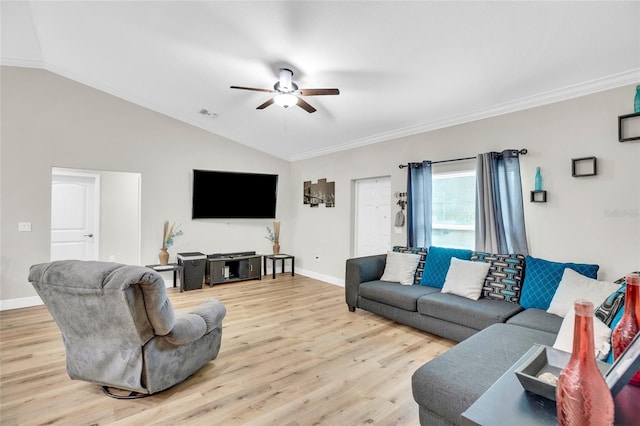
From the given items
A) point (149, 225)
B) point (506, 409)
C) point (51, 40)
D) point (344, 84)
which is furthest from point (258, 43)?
point (149, 225)

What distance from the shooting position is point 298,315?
401cm

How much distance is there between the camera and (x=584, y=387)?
676 millimetres

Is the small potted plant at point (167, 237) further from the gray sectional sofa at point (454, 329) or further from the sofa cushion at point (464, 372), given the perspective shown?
the sofa cushion at point (464, 372)

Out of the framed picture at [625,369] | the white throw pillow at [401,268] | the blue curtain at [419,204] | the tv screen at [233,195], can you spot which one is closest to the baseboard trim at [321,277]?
the tv screen at [233,195]

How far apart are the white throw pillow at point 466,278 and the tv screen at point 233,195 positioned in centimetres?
409

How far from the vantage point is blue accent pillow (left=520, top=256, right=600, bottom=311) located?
276cm

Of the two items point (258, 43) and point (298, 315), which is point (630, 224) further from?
point (258, 43)

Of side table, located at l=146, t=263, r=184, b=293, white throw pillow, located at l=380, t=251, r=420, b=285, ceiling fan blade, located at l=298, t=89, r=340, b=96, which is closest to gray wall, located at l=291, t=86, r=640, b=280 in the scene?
white throw pillow, located at l=380, t=251, r=420, b=285

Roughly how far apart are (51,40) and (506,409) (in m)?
5.63

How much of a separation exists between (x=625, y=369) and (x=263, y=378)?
2.37 m

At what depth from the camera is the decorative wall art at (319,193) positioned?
5867 millimetres

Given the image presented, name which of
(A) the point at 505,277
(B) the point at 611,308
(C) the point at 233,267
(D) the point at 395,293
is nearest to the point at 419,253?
(D) the point at 395,293

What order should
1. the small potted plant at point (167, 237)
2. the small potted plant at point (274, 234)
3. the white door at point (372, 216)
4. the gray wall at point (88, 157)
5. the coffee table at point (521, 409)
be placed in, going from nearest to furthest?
the coffee table at point (521, 409) < the gray wall at point (88, 157) < the white door at point (372, 216) < the small potted plant at point (167, 237) < the small potted plant at point (274, 234)

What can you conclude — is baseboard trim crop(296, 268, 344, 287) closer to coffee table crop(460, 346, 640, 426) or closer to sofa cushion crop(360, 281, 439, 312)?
sofa cushion crop(360, 281, 439, 312)
